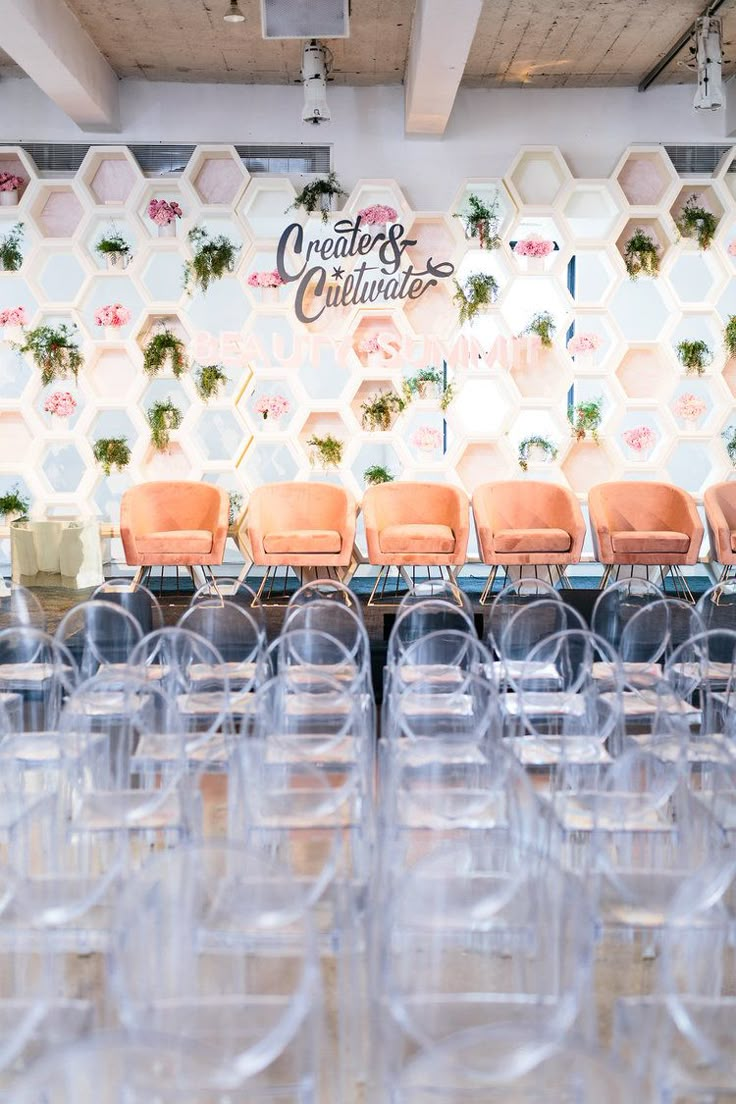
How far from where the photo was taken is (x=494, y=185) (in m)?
8.19

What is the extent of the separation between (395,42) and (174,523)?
11.1ft

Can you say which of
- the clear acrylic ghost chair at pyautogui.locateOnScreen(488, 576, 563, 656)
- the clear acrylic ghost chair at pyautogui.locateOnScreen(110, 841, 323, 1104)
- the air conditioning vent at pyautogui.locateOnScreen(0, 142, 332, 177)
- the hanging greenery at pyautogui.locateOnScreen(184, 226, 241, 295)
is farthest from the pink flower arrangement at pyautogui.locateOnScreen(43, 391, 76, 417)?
the clear acrylic ghost chair at pyautogui.locateOnScreen(110, 841, 323, 1104)

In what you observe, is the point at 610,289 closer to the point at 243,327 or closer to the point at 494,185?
the point at 494,185

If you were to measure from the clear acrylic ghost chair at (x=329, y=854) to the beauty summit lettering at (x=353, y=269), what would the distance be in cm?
551

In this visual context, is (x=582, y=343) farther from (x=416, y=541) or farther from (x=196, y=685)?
(x=196, y=685)

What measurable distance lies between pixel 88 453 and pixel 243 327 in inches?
56.5

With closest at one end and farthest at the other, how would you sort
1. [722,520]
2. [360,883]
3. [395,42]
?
1. [360,883]
2. [395,42]
3. [722,520]

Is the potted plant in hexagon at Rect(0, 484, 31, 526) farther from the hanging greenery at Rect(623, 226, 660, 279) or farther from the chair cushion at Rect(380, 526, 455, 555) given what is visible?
the hanging greenery at Rect(623, 226, 660, 279)

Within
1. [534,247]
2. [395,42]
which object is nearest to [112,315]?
[395,42]

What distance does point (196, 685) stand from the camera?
13.5ft

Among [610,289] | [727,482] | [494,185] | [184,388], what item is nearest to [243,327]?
[184,388]

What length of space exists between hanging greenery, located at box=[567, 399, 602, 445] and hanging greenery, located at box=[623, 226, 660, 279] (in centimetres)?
98

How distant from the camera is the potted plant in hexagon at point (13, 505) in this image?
8.26 m

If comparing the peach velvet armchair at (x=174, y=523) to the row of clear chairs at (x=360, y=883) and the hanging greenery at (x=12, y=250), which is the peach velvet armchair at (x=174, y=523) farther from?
the row of clear chairs at (x=360, y=883)
